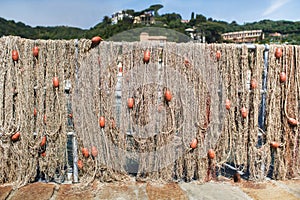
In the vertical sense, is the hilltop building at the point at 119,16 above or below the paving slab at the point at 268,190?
above

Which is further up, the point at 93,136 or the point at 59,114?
the point at 59,114

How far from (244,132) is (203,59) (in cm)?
90

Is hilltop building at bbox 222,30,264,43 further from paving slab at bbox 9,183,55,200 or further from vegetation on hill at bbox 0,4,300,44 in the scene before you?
paving slab at bbox 9,183,55,200

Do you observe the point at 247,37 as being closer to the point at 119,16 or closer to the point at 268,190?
the point at 119,16

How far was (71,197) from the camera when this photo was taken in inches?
112

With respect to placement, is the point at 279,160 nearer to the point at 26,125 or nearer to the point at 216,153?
the point at 216,153

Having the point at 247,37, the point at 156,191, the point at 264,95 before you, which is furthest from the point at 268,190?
the point at 247,37

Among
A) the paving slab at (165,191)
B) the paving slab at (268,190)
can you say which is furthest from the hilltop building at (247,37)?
the paving slab at (165,191)

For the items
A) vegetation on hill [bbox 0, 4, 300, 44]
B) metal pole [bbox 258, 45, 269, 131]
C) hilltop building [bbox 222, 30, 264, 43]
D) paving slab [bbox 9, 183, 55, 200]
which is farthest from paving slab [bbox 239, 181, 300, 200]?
vegetation on hill [bbox 0, 4, 300, 44]

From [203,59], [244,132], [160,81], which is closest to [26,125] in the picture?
[160,81]

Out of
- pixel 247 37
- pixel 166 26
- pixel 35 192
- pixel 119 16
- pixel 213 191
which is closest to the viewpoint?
pixel 35 192

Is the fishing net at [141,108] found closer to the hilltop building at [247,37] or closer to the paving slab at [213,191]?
the paving slab at [213,191]

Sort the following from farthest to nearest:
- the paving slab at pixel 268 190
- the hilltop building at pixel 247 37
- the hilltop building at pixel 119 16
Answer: the hilltop building at pixel 119 16, the hilltop building at pixel 247 37, the paving slab at pixel 268 190

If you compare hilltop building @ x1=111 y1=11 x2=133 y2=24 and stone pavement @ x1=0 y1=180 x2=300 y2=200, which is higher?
hilltop building @ x1=111 y1=11 x2=133 y2=24
